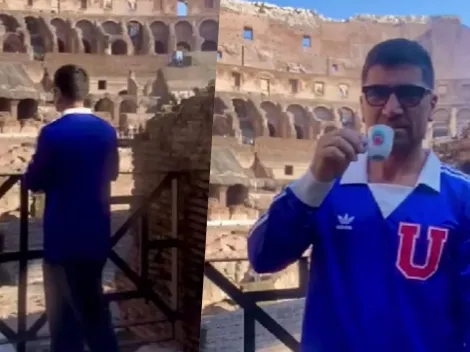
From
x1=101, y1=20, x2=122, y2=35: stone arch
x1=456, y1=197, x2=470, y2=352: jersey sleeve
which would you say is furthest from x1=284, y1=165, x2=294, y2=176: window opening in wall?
x1=101, y1=20, x2=122, y2=35: stone arch

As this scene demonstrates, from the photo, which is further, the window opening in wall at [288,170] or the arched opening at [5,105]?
the arched opening at [5,105]

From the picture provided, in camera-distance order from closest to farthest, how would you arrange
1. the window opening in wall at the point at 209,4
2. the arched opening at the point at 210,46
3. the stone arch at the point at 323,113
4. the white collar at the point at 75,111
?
the stone arch at the point at 323,113 → the white collar at the point at 75,111 → the arched opening at the point at 210,46 → the window opening in wall at the point at 209,4

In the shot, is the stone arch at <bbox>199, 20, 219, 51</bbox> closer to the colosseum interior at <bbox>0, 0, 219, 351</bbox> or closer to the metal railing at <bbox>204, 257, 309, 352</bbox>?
the colosseum interior at <bbox>0, 0, 219, 351</bbox>

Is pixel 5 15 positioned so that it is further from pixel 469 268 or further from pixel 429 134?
pixel 469 268

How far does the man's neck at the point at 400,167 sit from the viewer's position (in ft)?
4.83

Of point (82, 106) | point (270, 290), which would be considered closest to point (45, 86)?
point (82, 106)

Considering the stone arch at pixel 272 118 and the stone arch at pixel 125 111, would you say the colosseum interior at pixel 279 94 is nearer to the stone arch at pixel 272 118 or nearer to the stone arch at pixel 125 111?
the stone arch at pixel 272 118

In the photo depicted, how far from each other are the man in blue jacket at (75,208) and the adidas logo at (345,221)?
0.92 meters

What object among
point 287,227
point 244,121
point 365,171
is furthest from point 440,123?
point 244,121

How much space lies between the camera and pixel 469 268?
1.36 m

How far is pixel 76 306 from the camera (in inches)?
84.5

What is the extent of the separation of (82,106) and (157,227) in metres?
0.54

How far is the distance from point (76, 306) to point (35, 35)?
974 mm

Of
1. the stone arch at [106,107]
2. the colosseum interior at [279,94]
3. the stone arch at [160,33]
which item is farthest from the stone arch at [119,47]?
the colosseum interior at [279,94]
